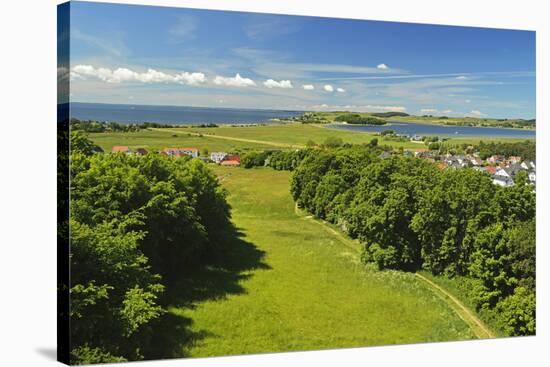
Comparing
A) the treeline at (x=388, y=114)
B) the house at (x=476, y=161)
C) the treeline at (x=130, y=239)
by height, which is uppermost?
the treeline at (x=388, y=114)

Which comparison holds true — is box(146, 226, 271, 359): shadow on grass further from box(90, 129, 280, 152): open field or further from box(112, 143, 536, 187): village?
box(112, 143, 536, 187): village

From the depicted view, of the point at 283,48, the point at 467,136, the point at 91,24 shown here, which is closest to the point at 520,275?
the point at 467,136

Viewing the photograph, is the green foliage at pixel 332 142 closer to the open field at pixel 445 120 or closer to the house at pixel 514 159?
the open field at pixel 445 120

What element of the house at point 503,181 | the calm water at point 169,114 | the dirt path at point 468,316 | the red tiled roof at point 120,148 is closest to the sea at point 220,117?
the calm water at point 169,114

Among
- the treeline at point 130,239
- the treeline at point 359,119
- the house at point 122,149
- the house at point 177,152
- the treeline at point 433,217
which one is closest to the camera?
the treeline at point 130,239

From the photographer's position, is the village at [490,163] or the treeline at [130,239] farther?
the village at [490,163]

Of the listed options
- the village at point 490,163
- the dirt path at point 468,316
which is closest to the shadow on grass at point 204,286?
the village at point 490,163

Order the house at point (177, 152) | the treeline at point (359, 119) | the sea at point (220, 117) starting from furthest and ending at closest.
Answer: the treeline at point (359, 119)
the house at point (177, 152)
the sea at point (220, 117)

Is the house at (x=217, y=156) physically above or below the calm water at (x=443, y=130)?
below
